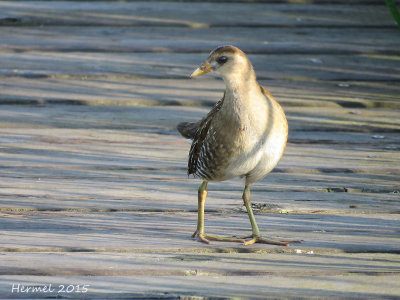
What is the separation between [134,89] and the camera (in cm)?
585

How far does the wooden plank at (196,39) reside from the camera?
22.0 ft

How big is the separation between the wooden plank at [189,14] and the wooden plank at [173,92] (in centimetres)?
138

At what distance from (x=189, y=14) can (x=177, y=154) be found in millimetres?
3074

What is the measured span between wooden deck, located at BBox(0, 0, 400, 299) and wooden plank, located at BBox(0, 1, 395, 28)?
23 millimetres

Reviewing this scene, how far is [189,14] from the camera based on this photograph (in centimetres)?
758

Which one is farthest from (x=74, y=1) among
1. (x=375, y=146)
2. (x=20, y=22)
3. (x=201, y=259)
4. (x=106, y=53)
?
(x=201, y=259)

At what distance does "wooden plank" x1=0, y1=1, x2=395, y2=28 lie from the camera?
7.32 m

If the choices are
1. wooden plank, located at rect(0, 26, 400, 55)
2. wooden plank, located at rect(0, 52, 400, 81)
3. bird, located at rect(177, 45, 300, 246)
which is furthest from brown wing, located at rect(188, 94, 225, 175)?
wooden plank, located at rect(0, 26, 400, 55)

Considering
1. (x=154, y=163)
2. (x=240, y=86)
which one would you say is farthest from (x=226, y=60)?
(x=154, y=163)

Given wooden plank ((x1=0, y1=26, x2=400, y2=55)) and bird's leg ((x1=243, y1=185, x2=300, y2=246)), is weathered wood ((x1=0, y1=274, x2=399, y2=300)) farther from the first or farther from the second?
wooden plank ((x1=0, y1=26, x2=400, y2=55))

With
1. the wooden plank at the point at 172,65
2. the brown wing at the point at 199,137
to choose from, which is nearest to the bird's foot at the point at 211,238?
the brown wing at the point at 199,137

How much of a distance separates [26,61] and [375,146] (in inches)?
112

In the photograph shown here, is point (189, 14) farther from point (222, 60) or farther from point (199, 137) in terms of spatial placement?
point (222, 60)

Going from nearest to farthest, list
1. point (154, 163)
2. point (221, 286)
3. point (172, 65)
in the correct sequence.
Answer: point (221, 286) → point (154, 163) → point (172, 65)
